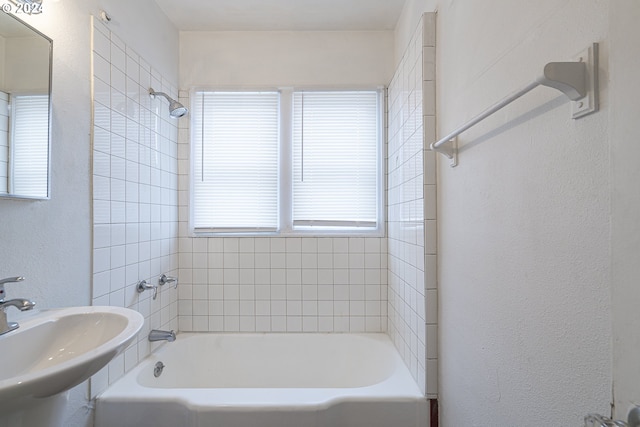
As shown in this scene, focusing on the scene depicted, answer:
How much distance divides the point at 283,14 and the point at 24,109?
1.53 m

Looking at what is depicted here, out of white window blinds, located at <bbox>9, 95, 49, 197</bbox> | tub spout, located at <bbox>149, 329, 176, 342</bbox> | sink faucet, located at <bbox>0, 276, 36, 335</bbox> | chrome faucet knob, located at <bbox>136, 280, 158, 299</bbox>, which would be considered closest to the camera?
sink faucet, located at <bbox>0, 276, 36, 335</bbox>

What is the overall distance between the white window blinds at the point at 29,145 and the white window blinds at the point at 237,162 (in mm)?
1064

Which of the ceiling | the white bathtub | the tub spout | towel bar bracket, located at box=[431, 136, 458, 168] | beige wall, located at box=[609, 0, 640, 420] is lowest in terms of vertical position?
the white bathtub

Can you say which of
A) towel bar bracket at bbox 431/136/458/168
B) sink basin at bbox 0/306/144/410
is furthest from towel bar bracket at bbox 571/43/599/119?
sink basin at bbox 0/306/144/410

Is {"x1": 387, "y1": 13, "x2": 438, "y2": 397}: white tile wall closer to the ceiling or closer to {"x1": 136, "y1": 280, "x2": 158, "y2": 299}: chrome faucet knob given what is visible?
the ceiling

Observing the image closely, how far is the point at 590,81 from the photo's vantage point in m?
0.61

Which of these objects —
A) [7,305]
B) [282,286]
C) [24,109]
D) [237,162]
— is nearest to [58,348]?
[7,305]

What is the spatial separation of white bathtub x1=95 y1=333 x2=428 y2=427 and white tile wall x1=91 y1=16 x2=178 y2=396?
0.17 meters

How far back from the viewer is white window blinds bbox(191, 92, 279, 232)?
219 cm

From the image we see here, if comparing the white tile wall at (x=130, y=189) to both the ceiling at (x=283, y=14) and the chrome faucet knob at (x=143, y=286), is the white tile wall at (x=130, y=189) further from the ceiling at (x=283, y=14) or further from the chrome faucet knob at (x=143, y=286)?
the ceiling at (x=283, y=14)

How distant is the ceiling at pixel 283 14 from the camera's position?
6.19 feet

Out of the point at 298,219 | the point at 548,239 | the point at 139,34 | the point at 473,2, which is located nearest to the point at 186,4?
the point at 139,34

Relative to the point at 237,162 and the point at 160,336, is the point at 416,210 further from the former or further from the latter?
the point at 160,336

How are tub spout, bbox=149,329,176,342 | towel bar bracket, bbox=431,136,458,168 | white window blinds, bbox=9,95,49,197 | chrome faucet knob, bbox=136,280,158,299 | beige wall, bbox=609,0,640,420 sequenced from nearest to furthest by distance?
1. beige wall, bbox=609,0,640,420
2. white window blinds, bbox=9,95,49,197
3. towel bar bracket, bbox=431,136,458,168
4. chrome faucet knob, bbox=136,280,158,299
5. tub spout, bbox=149,329,176,342
